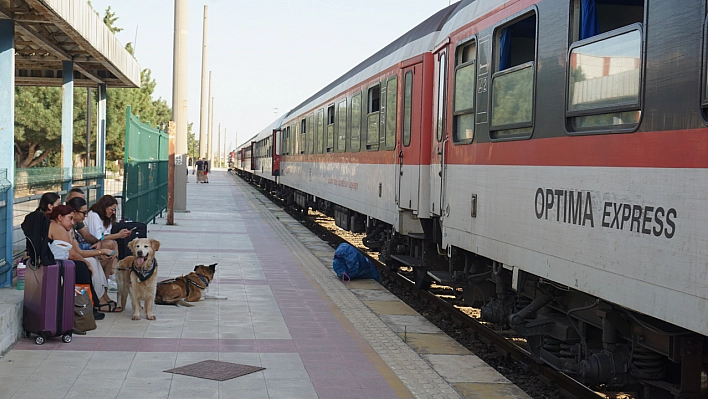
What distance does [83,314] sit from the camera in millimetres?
8148

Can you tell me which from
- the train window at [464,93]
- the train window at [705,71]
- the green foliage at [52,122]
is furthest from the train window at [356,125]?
the green foliage at [52,122]

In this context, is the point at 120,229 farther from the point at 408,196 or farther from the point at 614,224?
the point at 614,224

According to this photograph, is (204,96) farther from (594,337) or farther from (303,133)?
(594,337)

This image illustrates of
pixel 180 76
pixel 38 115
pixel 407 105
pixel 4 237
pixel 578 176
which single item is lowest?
pixel 4 237

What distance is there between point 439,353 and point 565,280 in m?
2.80

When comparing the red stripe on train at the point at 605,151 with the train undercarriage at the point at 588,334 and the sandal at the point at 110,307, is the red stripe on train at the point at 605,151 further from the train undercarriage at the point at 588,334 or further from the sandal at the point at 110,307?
the sandal at the point at 110,307

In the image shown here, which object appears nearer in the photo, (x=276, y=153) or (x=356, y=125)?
(x=356, y=125)

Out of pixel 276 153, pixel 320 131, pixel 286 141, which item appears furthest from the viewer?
pixel 276 153

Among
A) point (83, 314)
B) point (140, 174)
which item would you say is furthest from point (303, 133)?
point (83, 314)

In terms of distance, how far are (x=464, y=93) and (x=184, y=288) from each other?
4138 mm

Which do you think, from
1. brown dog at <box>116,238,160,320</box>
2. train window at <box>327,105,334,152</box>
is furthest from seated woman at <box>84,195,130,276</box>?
train window at <box>327,105,334,152</box>

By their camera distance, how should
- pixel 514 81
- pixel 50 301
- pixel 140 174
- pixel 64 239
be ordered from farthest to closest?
pixel 140 174
pixel 64 239
pixel 50 301
pixel 514 81

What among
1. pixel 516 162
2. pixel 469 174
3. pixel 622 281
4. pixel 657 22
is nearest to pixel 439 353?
pixel 469 174

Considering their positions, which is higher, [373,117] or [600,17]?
[600,17]
